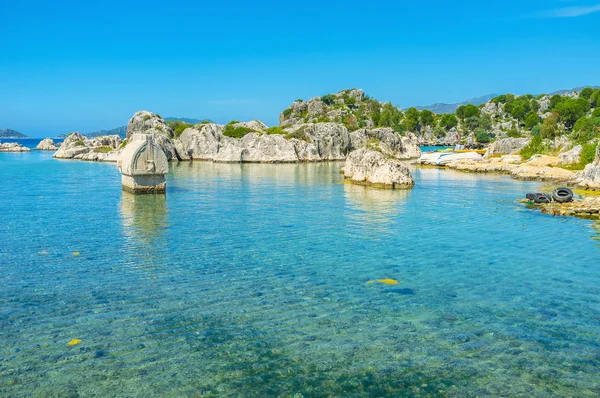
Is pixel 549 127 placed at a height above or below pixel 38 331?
above

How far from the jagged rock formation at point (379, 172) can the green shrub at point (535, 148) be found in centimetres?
4891

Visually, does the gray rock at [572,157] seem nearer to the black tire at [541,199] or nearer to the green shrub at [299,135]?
the black tire at [541,199]

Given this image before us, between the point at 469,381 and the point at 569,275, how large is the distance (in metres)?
10.8

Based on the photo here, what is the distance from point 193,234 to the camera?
81.9 ft

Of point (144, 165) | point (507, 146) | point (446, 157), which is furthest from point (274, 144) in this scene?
point (144, 165)

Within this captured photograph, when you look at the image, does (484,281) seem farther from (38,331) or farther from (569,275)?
(38,331)

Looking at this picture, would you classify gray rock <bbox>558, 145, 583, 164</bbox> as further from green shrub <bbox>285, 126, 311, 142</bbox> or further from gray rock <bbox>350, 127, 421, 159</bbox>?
green shrub <bbox>285, 126, 311, 142</bbox>

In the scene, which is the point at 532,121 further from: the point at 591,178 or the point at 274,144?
the point at 591,178

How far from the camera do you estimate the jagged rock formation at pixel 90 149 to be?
368ft

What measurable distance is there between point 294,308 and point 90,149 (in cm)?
12161

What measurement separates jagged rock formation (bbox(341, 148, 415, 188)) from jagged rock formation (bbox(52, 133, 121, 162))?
7135 cm

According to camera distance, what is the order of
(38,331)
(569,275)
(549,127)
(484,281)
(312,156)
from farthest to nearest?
(312,156) < (549,127) < (569,275) < (484,281) < (38,331)

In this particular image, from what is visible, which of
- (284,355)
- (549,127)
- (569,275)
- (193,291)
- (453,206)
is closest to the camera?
(284,355)

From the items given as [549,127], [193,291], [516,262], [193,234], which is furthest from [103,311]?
[549,127]
